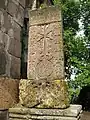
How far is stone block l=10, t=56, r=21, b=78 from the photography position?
301cm

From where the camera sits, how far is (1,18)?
275cm

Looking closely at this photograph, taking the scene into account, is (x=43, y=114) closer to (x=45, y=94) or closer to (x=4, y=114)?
(x=45, y=94)

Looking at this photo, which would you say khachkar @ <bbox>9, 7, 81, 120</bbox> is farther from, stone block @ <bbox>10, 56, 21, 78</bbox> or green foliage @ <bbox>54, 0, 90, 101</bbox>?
green foliage @ <bbox>54, 0, 90, 101</bbox>

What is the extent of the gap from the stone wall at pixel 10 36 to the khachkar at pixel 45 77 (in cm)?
29

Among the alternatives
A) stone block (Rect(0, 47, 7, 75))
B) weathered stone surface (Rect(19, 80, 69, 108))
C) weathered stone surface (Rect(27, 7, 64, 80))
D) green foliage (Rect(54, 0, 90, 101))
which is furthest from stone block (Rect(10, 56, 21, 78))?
green foliage (Rect(54, 0, 90, 101))

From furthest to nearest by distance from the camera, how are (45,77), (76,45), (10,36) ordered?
(76,45), (10,36), (45,77)

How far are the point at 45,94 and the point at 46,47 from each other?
1.76 ft

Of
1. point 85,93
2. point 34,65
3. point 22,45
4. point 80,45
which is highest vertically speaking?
point 80,45

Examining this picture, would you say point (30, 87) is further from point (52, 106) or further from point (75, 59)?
point (75, 59)

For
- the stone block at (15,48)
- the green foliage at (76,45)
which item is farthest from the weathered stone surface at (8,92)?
the green foliage at (76,45)

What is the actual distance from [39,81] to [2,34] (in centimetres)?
71

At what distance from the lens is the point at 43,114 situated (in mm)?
2441

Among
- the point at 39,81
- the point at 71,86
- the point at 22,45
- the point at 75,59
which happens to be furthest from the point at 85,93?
the point at 39,81

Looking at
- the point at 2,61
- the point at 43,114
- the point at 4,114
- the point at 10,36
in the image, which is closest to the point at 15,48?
the point at 10,36
